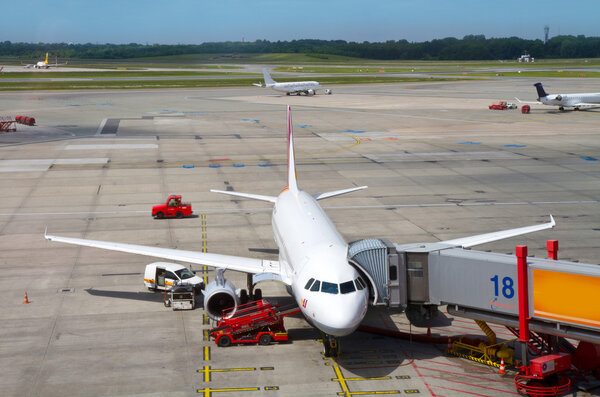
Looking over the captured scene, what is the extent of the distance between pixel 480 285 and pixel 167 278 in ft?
52.1

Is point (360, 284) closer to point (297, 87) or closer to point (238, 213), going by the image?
point (238, 213)

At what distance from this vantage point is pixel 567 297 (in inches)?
883

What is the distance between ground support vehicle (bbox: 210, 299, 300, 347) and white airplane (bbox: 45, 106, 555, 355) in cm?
136

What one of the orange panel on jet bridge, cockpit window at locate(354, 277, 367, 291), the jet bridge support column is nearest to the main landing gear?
cockpit window at locate(354, 277, 367, 291)

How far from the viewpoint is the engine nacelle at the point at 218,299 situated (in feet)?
96.9

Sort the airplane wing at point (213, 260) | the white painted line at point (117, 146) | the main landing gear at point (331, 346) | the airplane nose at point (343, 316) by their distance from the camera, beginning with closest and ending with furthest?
the airplane nose at point (343, 316) < the main landing gear at point (331, 346) < the airplane wing at point (213, 260) < the white painted line at point (117, 146)

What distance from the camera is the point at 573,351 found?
83.4 feet

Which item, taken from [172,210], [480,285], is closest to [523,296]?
[480,285]

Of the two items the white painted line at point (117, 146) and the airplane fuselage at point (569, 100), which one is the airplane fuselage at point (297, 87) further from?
the white painted line at point (117, 146)

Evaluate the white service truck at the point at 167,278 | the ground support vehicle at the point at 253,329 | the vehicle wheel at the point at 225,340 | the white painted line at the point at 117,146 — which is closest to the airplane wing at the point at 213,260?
the white service truck at the point at 167,278

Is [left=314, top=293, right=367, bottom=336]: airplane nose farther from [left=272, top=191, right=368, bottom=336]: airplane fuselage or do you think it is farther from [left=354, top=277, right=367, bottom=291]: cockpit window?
[left=354, top=277, right=367, bottom=291]: cockpit window

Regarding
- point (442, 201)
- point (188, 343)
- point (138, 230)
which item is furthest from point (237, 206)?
point (188, 343)

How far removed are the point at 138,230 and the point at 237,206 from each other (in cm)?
953

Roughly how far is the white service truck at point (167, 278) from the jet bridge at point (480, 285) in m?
10.7
